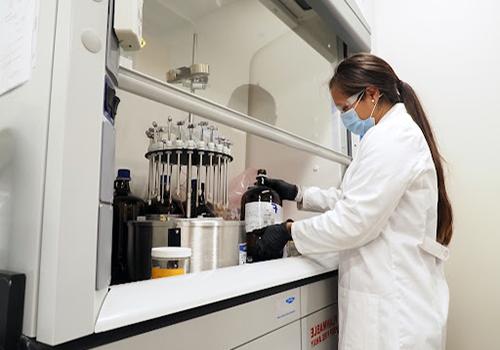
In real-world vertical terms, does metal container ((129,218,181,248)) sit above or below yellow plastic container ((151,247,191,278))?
above

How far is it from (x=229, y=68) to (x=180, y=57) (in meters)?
0.25

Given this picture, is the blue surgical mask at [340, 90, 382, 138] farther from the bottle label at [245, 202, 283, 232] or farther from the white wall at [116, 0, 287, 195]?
the white wall at [116, 0, 287, 195]

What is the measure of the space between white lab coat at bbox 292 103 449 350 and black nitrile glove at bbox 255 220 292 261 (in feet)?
0.17

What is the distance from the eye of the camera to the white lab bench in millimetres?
446

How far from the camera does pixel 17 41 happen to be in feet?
1.53

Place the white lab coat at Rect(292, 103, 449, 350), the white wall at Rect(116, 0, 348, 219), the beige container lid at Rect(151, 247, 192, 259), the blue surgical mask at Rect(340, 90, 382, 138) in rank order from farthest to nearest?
the white wall at Rect(116, 0, 348, 219) < the blue surgical mask at Rect(340, 90, 382, 138) < the white lab coat at Rect(292, 103, 449, 350) < the beige container lid at Rect(151, 247, 192, 259)

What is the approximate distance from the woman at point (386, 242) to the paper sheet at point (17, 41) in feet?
2.21

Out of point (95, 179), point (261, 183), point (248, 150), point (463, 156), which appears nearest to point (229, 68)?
point (248, 150)

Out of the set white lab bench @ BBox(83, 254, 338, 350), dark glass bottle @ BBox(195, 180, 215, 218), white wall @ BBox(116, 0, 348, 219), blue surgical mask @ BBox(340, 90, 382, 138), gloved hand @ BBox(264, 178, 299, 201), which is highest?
white wall @ BBox(116, 0, 348, 219)

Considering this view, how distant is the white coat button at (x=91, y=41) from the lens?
398 mm

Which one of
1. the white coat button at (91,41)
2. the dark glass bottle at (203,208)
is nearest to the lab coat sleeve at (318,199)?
the dark glass bottle at (203,208)

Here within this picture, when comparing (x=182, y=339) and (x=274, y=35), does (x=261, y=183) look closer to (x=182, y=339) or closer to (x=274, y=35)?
(x=182, y=339)

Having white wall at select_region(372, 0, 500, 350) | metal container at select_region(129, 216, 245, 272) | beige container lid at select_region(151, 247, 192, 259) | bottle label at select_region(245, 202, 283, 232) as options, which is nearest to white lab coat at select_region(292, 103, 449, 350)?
bottle label at select_region(245, 202, 283, 232)

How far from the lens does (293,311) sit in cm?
80
